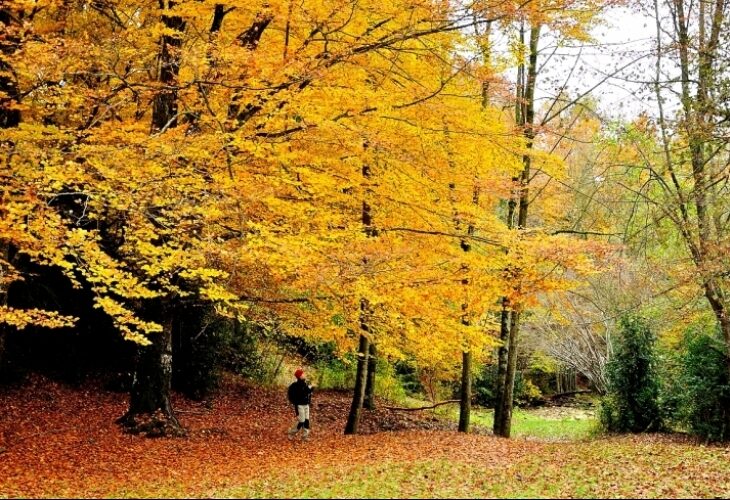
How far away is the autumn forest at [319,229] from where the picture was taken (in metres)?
8.79

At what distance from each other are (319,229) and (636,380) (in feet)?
34.6

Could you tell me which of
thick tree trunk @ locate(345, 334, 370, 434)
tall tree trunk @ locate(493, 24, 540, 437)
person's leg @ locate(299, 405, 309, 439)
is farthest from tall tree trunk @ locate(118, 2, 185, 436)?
tall tree trunk @ locate(493, 24, 540, 437)

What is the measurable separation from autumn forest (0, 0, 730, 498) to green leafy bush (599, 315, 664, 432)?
0.06m

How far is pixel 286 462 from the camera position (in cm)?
976

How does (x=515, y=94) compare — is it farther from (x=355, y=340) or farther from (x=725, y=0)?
(x=355, y=340)

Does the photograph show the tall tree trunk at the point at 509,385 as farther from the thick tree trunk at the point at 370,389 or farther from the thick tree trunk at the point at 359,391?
the thick tree trunk at the point at 370,389

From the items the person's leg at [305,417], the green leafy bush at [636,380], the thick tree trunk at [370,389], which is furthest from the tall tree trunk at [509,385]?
the person's leg at [305,417]

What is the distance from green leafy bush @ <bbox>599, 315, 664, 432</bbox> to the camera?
16.6 metres

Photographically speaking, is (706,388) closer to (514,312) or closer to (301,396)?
(514,312)

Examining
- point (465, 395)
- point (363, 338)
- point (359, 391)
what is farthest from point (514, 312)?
point (359, 391)

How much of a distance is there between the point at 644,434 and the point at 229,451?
10.6m

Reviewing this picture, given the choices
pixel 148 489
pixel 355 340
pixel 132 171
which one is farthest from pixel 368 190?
pixel 148 489

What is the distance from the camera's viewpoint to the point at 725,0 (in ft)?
34.7

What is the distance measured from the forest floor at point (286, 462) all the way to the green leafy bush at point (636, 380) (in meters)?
1.05
